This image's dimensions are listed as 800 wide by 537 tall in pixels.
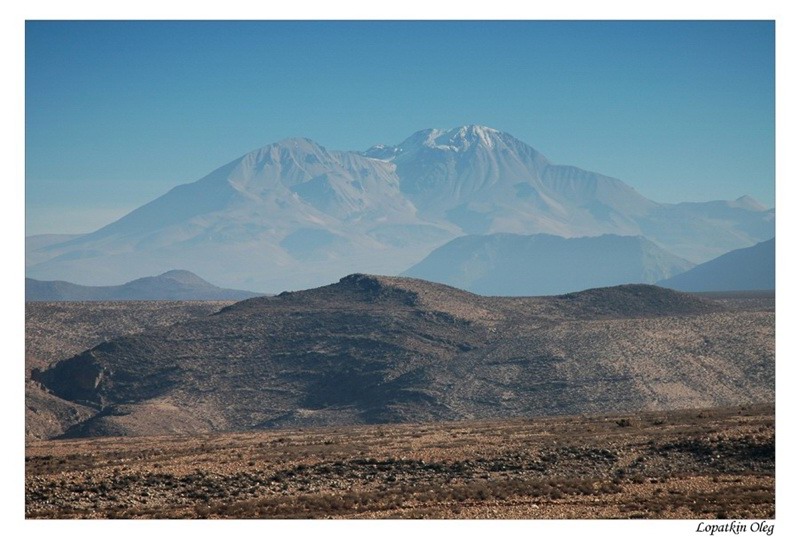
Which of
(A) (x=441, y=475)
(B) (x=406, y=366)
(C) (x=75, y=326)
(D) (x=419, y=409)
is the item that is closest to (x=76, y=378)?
(C) (x=75, y=326)

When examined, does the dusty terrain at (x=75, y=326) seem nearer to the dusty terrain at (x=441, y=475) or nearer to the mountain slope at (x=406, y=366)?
the mountain slope at (x=406, y=366)

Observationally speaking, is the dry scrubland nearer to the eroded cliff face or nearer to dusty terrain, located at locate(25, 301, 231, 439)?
dusty terrain, located at locate(25, 301, 231, 439)

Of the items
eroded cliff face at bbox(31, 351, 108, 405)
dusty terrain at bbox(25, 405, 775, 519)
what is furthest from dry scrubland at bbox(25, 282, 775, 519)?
eroded cliff face at bbox(31, 351, 108, 405)

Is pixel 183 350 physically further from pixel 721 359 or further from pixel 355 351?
pixel 721 359

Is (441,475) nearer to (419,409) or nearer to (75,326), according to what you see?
(419,409)

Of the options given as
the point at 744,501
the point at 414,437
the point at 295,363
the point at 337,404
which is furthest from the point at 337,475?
the point at 295,363

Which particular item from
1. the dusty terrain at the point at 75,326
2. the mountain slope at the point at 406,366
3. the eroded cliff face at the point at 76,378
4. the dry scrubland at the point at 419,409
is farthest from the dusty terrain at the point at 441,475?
the eroded cliff face at the point at 76,378

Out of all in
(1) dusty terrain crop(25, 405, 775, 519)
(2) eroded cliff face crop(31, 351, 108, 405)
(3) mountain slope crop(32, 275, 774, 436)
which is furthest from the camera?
(2) eroded cliff face crop(31, 351, 108, 405)
